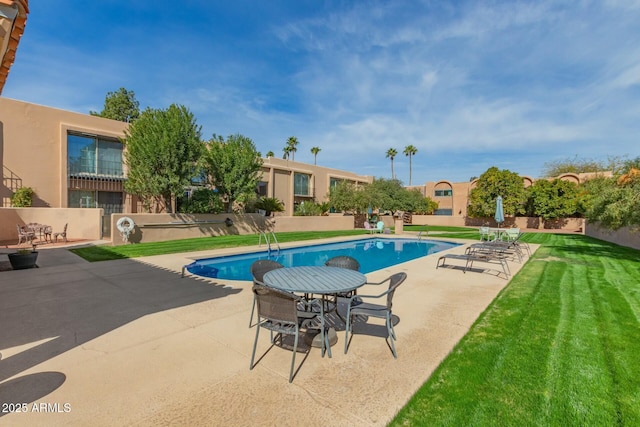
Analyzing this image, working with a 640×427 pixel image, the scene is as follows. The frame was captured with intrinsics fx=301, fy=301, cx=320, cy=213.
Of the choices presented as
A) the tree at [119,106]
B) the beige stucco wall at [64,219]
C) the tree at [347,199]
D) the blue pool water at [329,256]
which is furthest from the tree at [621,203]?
the tree at [119,106]

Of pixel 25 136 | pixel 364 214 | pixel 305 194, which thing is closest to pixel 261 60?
pixel 25 136

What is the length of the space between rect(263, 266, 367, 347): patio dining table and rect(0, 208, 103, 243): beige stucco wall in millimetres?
15303

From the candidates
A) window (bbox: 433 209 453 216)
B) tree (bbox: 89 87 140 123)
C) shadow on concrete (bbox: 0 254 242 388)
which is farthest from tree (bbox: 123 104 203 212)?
window (bbox: 433 209 453 216)

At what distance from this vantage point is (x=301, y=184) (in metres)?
31.4

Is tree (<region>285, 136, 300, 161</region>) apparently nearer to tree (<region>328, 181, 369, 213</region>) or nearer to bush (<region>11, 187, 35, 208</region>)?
tree (<region>328, 181, 369, 213</region>)

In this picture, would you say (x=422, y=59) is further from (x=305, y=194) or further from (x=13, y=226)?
(x=13, y=226)

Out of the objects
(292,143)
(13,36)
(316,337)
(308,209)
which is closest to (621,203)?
(316,337)

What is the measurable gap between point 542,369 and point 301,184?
94.7 feet

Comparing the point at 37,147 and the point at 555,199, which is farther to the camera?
the point at 555,199

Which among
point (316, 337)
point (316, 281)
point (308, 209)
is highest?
point (308, 209)

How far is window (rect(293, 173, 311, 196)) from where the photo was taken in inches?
1210

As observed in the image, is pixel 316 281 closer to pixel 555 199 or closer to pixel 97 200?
pixel 97 200

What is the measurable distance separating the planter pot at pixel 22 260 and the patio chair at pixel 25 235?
5664mm

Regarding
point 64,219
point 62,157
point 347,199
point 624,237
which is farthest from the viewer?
point 347,199
